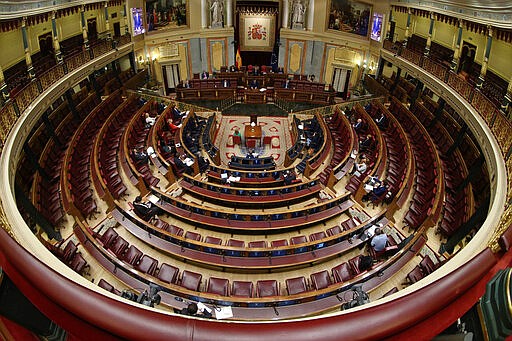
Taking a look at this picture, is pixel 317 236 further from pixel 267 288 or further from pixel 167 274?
pixel 167 274

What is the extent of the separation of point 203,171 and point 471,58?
43.2ft

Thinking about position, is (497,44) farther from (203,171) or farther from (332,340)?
(332,340)

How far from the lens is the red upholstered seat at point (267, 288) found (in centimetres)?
794

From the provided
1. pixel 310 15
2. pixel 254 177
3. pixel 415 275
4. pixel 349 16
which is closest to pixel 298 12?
pixel 310 15

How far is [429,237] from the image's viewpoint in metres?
10.4

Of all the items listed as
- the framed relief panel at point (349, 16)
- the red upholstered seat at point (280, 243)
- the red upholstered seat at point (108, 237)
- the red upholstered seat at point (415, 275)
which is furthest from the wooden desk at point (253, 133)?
the red upholstered seat at point (415, 275)

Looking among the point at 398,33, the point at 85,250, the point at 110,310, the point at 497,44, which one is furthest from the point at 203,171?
the point at 398,33

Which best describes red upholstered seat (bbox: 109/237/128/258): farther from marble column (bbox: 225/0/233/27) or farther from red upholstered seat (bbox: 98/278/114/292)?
marble column (bbox: 225/0/233/27)

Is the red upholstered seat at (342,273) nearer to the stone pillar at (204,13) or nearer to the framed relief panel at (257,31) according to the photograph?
the stone pillar at (204,13)

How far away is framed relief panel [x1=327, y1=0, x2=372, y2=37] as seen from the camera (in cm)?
2069

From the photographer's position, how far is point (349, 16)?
2125 cm

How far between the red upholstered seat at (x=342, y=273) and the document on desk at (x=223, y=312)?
110 inches

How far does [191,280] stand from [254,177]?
5.49m

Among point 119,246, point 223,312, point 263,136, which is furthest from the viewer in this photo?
point 263,136
